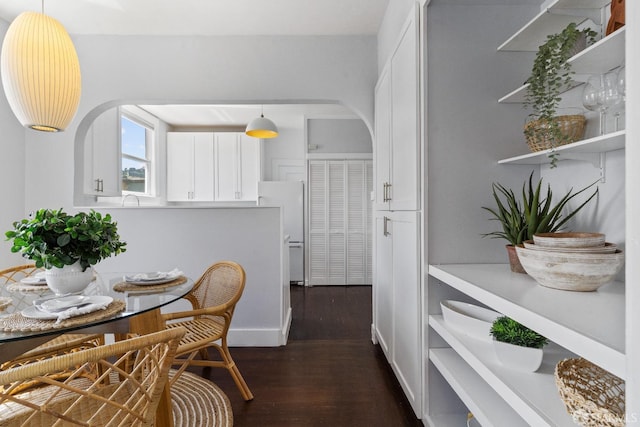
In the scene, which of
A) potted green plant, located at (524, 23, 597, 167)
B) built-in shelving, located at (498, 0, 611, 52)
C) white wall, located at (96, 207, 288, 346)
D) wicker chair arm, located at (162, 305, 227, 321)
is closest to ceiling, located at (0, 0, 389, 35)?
built-in shelving, located at (498, 0, 611, 52)

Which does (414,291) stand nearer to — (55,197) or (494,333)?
(494,333)

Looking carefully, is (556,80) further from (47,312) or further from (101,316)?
(47,312)

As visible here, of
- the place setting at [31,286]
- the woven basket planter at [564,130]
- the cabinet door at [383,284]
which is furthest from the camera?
the cabinet door at [383,284]

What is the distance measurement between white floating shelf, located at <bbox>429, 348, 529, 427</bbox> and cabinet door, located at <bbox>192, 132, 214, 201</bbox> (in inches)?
191

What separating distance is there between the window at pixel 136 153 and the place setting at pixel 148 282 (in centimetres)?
335

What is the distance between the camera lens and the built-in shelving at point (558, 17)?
3.89 ft

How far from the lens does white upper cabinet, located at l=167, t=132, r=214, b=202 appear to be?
5.59 metres

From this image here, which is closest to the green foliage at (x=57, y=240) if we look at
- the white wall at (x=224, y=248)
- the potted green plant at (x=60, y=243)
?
the potted green plant at (x=60, y=243)

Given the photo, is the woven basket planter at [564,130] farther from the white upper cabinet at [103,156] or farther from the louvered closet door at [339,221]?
the louvered closet door at [339,221]

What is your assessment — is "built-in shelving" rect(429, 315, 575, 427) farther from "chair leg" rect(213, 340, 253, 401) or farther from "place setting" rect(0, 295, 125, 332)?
"place setting" rect(0, 295, 125, 332)

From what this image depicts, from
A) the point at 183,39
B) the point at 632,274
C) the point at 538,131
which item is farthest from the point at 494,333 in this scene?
the point at 183,39

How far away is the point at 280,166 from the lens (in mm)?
5816

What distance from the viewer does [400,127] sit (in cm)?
192

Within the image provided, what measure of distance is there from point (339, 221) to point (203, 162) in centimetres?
246
